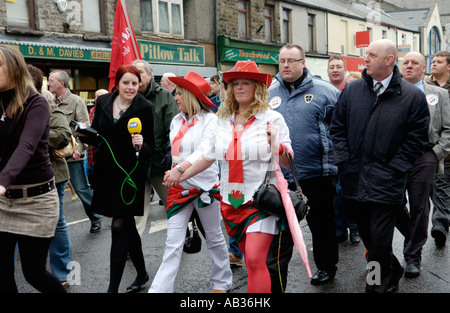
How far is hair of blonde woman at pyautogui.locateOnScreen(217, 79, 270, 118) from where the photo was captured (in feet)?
11.6

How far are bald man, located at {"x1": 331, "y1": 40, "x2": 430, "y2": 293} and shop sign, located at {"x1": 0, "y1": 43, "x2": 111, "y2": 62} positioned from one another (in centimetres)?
1194

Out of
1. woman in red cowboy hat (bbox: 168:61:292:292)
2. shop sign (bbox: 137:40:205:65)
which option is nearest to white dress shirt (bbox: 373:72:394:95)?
woman in red cowboy hat (bbox: 168:61:292:292)

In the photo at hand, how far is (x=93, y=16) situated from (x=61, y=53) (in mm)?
2141

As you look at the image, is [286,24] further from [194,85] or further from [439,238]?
[194,85]

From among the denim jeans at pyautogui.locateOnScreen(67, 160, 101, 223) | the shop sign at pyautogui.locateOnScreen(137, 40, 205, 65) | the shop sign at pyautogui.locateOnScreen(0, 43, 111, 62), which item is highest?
the shop sign at pyautogui.locateOnScreen(137, 40, 205, 65)

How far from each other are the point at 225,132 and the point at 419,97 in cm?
150

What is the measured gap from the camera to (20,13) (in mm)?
14281

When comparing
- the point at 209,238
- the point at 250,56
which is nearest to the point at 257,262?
the point at 209,238

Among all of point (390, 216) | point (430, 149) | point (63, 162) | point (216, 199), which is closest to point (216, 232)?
point (216, 199)

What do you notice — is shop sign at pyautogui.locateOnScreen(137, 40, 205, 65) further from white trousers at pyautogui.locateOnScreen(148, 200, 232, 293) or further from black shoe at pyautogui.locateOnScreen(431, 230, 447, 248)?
white trousers at pyautogui.locateOnScreen(148, 200, 232, 293)

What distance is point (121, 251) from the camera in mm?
4145

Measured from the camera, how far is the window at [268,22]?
2452 centimetres

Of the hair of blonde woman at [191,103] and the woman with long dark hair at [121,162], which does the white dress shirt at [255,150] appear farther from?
the woman with long dark hair at [121,162]

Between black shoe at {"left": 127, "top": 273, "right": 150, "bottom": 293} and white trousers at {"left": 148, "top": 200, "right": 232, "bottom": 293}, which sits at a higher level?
white trousers at {"left": 148, "top": 200, "right": 232, "bottom": 293}
